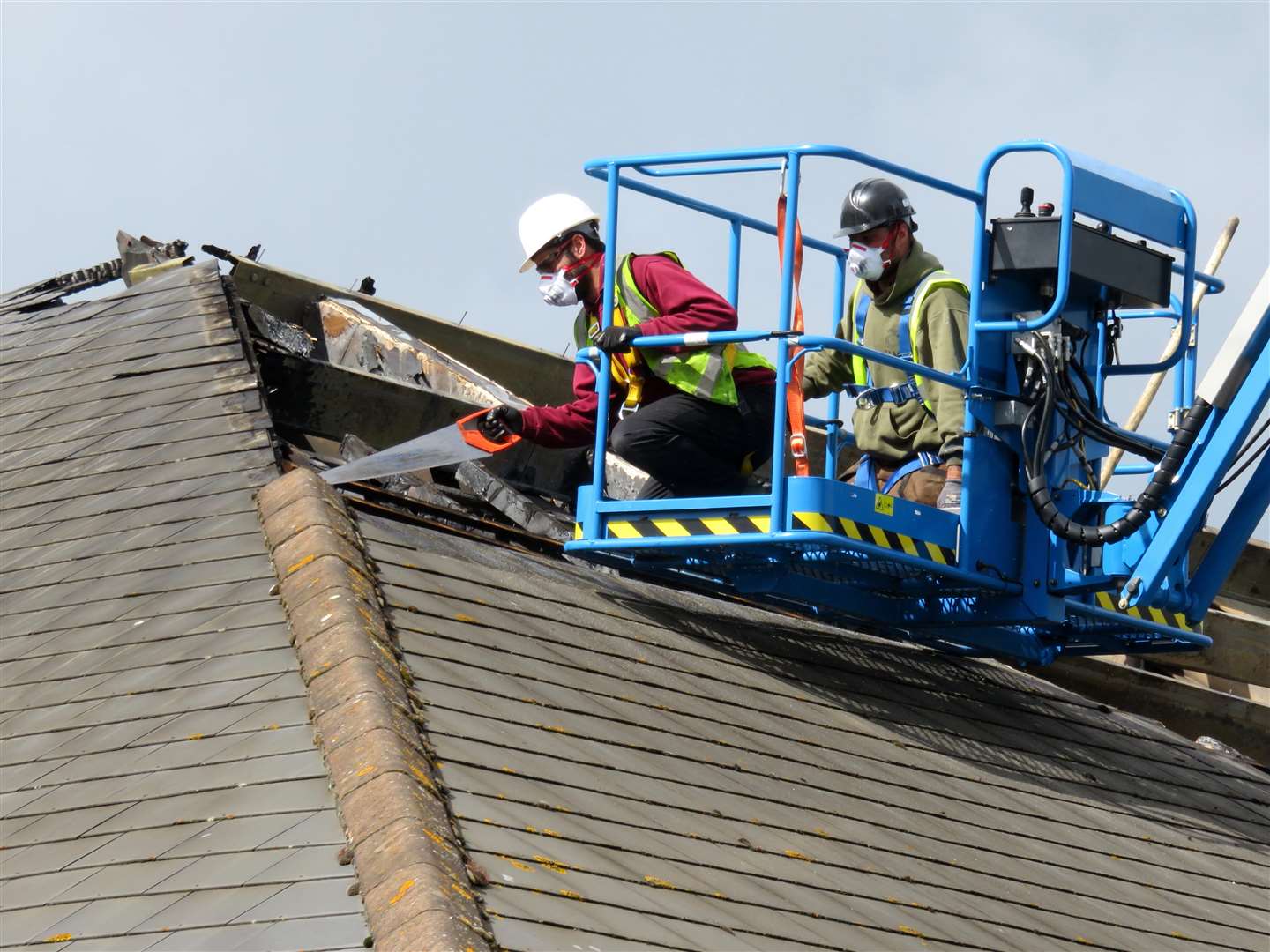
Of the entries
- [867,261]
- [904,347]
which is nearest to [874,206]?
[867,261]

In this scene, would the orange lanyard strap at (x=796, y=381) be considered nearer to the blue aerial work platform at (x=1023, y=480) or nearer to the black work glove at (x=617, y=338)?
the blue aerial work platform at (x=1023, y=480)

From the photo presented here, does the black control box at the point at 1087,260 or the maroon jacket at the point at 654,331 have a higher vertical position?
the black control box at the point at 1087,260

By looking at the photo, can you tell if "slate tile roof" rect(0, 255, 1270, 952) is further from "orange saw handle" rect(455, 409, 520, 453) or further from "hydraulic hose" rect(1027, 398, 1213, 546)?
"hydraulic hose" rect(1027, 398, 1213, 546)

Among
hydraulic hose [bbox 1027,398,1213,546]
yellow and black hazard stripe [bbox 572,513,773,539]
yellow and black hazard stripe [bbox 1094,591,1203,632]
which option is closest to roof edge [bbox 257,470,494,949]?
yellow and black hazard stripe [bbox 572,513,773,539]

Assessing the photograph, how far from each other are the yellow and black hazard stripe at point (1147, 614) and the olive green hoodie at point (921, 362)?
0.96 m

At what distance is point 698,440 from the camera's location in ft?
27.8

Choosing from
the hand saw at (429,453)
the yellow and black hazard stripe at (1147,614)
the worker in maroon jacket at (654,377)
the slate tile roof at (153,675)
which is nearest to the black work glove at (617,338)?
the worker in maroon jacket at (654,377)

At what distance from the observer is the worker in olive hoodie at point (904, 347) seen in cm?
847

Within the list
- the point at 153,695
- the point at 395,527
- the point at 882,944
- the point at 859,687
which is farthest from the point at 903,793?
the point at 153,695

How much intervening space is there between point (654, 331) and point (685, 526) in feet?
2.63

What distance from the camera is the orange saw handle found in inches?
340

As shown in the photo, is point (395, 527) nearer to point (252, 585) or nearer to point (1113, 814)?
point (252, 585)

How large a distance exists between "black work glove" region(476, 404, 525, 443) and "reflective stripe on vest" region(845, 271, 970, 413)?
4.78ft

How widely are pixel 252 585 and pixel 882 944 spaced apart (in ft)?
8.41
